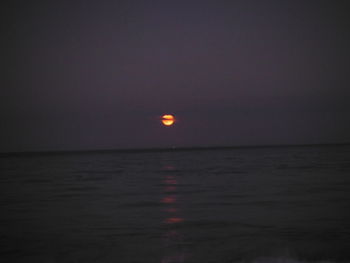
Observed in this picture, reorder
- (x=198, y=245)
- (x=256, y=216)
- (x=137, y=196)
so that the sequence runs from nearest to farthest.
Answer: (x=198, y=245), (x=256, y=216), (x=137, y=196)

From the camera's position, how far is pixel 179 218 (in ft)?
38.8

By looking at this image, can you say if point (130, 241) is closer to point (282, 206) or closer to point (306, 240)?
point (306, 240)

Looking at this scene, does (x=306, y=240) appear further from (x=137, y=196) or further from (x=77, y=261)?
(x=137, y=196)

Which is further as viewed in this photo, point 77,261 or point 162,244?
point 162,244

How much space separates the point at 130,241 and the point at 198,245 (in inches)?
62.9

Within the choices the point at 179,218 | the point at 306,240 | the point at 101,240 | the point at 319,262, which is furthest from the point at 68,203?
the point at 319,262

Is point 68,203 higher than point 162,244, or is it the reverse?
point 68,203

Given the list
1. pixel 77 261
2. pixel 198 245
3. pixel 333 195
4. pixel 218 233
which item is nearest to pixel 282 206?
pixel 333 195

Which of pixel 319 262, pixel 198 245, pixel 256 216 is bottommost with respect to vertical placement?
pixel 319 262

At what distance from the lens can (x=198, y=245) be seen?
28.4 ft

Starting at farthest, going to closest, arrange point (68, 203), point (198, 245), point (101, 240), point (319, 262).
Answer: point (68, 203)
point (101, 240)
point (198, 245)
point (319, 262)

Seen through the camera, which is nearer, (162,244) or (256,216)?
(162,244)

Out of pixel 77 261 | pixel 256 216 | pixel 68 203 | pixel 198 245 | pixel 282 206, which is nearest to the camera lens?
pixel 77 261

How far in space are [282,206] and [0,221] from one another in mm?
8901
